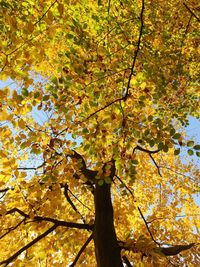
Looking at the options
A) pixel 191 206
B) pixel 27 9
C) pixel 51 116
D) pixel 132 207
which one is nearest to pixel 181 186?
pixel 191 206

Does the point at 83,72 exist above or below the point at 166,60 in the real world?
below

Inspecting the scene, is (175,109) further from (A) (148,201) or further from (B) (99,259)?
(B) (99,259)

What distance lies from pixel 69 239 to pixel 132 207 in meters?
2.93

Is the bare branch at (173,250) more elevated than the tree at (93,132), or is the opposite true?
the tree at (93,132)

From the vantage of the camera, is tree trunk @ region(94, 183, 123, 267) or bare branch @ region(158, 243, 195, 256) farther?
bare branch @ region(158, 243, 195, 256)

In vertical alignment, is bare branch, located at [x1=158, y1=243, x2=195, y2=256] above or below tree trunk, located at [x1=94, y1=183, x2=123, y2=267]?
below

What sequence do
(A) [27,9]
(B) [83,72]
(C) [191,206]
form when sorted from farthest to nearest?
(C) [191,206]
(A) [27,9]
(B) [83,72]

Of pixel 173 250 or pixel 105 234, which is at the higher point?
pixel 105 234

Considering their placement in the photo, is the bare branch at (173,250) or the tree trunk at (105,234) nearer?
the tree trunk at (105,234)

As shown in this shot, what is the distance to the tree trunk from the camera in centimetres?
519

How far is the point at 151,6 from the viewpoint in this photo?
31.9 feet

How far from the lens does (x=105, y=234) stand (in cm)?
548

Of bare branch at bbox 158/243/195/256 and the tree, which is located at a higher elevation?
the tree

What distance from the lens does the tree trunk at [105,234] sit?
17.0 feet
